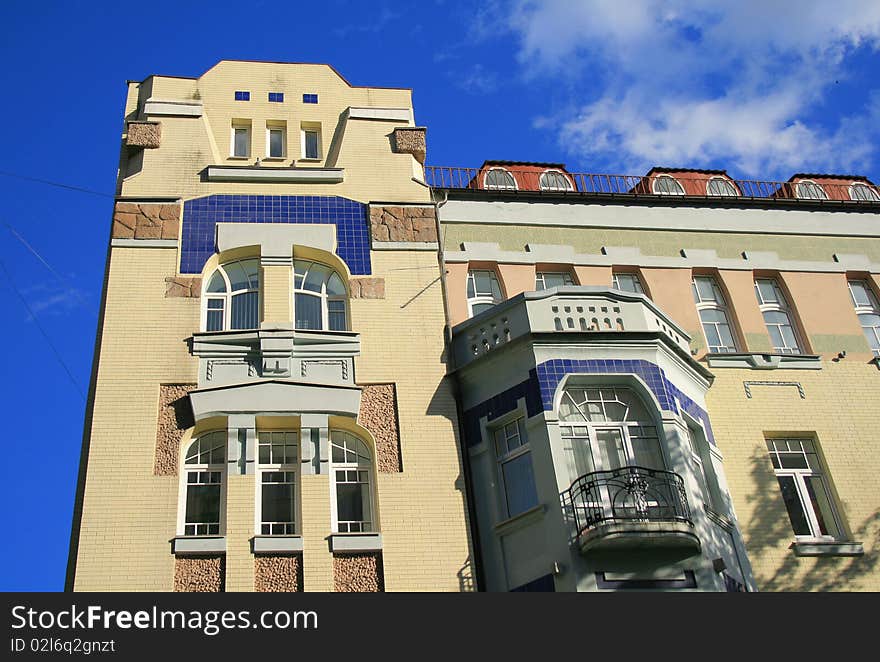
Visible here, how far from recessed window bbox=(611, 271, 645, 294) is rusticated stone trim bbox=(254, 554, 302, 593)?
29.2 ft

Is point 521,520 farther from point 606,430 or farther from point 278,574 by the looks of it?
point 278,574

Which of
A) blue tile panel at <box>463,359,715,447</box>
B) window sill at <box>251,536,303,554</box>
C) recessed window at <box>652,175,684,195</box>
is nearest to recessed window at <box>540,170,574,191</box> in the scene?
recessed window at <box>652,175,684,195</box>

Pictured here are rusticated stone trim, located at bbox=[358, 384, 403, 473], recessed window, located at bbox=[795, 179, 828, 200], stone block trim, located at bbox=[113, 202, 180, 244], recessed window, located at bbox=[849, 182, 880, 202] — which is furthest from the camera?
recessed window, located at bbox=[849, 182, 880, 202]

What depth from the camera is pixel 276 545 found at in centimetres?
1605

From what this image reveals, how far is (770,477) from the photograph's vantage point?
19.0m

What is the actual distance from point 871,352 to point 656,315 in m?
5.46

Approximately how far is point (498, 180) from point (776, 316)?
6.32 metres

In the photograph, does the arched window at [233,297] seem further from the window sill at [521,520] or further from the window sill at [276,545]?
the window sill at [521,520]

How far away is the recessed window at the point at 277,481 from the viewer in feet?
54.6

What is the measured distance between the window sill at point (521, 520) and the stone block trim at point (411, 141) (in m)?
8.16

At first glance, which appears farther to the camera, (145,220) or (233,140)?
(233,140)

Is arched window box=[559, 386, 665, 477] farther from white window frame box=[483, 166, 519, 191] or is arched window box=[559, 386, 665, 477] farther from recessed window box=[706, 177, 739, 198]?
recessed window box=[706, 177, 739, 198]

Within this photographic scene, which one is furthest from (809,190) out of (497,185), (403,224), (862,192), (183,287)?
(183,287)

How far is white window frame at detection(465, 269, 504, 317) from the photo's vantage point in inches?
818
